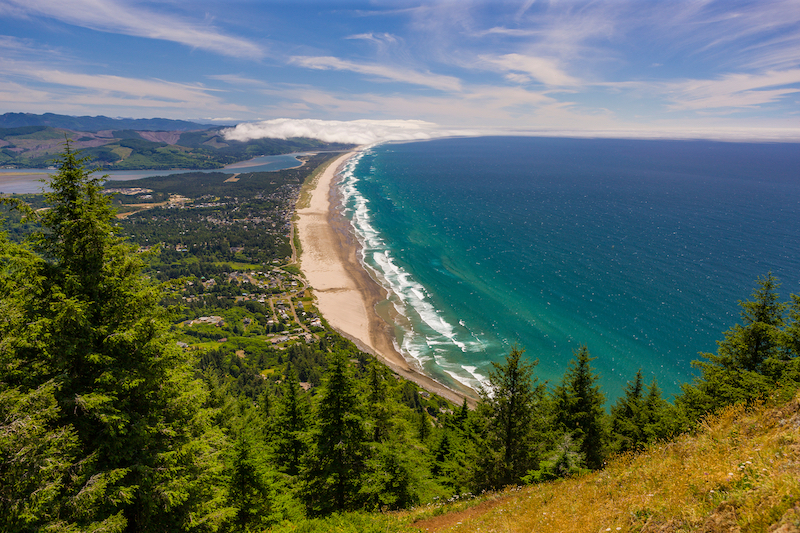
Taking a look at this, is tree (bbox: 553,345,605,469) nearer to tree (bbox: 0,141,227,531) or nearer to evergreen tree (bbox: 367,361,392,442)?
evergreen tree (bbox: 367,361,392,442)

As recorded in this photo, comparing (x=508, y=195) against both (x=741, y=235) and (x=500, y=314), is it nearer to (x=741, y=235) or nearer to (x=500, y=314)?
(x=741, y=235)

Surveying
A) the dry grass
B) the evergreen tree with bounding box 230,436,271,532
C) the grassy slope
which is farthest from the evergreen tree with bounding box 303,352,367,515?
the dry grass

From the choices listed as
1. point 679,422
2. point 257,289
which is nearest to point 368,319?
point 257,289

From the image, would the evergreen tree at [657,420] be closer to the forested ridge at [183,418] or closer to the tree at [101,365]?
the forested ridge at [183,418]

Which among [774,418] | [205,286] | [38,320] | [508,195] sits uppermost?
[508,195]

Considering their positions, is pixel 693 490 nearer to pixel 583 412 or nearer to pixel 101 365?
pixel 583 412

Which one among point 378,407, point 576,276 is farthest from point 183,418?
point 576,276

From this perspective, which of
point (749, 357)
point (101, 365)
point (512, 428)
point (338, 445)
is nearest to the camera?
point (101, 365)
